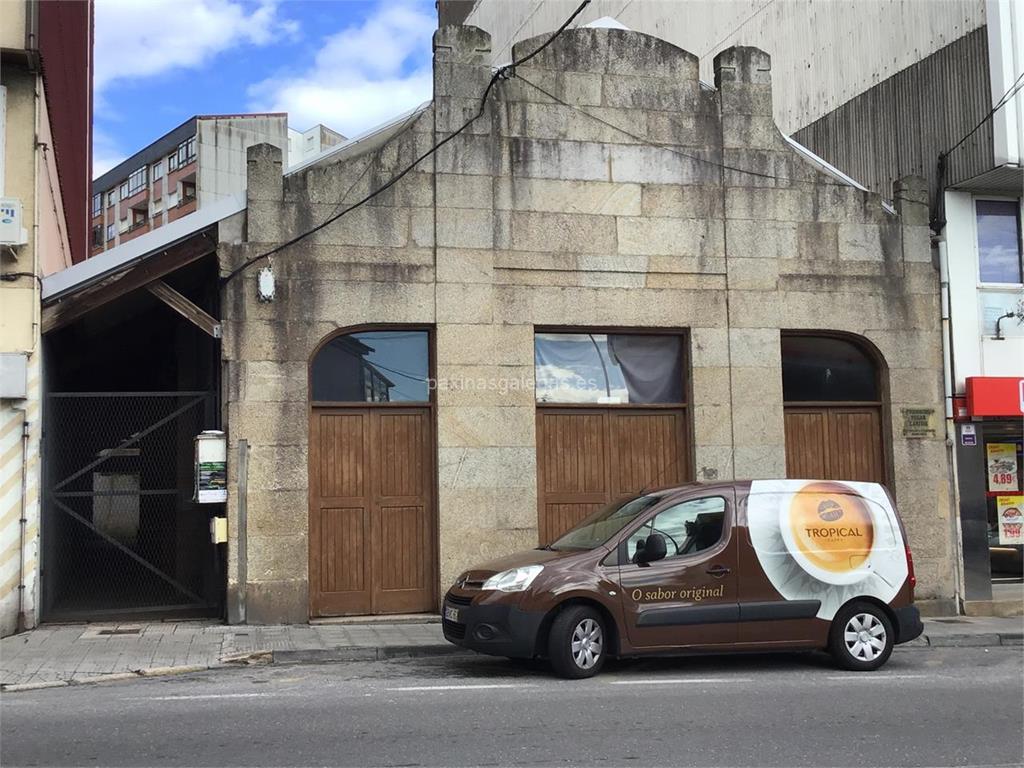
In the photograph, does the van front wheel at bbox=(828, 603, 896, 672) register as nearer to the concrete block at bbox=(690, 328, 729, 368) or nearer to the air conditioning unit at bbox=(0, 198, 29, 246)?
the concrete block at bbox=(690, 328, 729, 368)

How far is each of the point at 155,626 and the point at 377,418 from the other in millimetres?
3553

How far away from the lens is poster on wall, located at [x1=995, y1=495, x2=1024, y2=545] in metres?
15.1

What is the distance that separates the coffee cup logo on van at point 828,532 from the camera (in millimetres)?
10047

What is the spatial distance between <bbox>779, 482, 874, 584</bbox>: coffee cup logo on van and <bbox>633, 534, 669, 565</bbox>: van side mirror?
138 centimetres

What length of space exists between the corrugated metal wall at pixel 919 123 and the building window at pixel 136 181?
57.6 m

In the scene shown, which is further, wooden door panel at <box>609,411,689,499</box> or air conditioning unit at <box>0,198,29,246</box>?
wooden door panel at <box>609,411,689,499</box>

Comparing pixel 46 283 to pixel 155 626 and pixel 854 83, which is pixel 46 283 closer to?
pixel 155 626

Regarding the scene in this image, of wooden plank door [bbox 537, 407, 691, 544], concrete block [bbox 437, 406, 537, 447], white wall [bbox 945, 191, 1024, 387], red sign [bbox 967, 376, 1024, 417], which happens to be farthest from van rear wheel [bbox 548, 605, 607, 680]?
white wall [bbox 945, 191, 1024, 387]

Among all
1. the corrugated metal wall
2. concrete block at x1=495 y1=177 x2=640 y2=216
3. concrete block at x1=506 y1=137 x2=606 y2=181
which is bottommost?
concrete block at x1=495 y1=177 x2=640 y2=216

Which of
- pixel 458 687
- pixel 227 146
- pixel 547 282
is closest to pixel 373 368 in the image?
pixel 547 282

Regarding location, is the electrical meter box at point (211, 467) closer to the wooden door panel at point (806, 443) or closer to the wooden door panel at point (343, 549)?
the wooden door panel at point (343, 549)

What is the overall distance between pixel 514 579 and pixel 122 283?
6.33 m

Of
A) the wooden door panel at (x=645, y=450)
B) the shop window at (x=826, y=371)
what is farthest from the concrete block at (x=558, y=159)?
the shop window at (x=826, y=371)

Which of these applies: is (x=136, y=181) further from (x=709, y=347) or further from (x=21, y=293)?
(x=709, y=347)
